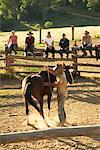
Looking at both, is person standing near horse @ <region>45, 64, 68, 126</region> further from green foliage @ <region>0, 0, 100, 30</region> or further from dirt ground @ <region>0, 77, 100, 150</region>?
green foliage @ <region>0, 0, 100, 30</region>

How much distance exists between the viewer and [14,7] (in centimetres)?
6438

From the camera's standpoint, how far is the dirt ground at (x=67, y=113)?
279 inches

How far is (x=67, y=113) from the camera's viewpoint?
9438mm

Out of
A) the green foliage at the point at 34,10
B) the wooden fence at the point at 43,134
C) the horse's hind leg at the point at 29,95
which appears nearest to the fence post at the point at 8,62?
the horse's hind leg at the point at 29,95

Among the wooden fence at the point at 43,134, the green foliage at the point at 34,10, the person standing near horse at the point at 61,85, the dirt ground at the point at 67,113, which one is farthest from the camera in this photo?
the green foliage at the point at 34,10

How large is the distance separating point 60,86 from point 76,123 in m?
0.99

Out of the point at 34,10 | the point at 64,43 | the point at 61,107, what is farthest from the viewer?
the point at 34,10

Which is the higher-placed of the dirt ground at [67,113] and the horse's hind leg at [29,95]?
the horse's hind leg at [29,95]

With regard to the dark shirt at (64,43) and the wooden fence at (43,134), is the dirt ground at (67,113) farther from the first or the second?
the dark shirt at (64,43)

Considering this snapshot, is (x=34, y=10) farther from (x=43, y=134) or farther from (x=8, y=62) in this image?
(x=43, y=134)

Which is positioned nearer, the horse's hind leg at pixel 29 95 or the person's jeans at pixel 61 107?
the horse's hind leg at pixel 29 95

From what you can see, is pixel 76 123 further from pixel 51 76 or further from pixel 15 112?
pixel 15 112

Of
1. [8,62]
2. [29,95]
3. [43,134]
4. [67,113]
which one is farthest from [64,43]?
[43,134]

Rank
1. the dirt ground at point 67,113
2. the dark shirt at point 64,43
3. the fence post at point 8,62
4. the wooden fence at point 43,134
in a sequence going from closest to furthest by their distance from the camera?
the wooden fence at point 43,134
the dirt ground at point 67,113
the fence post at point 8,62
the dark shirt at point 64,43
